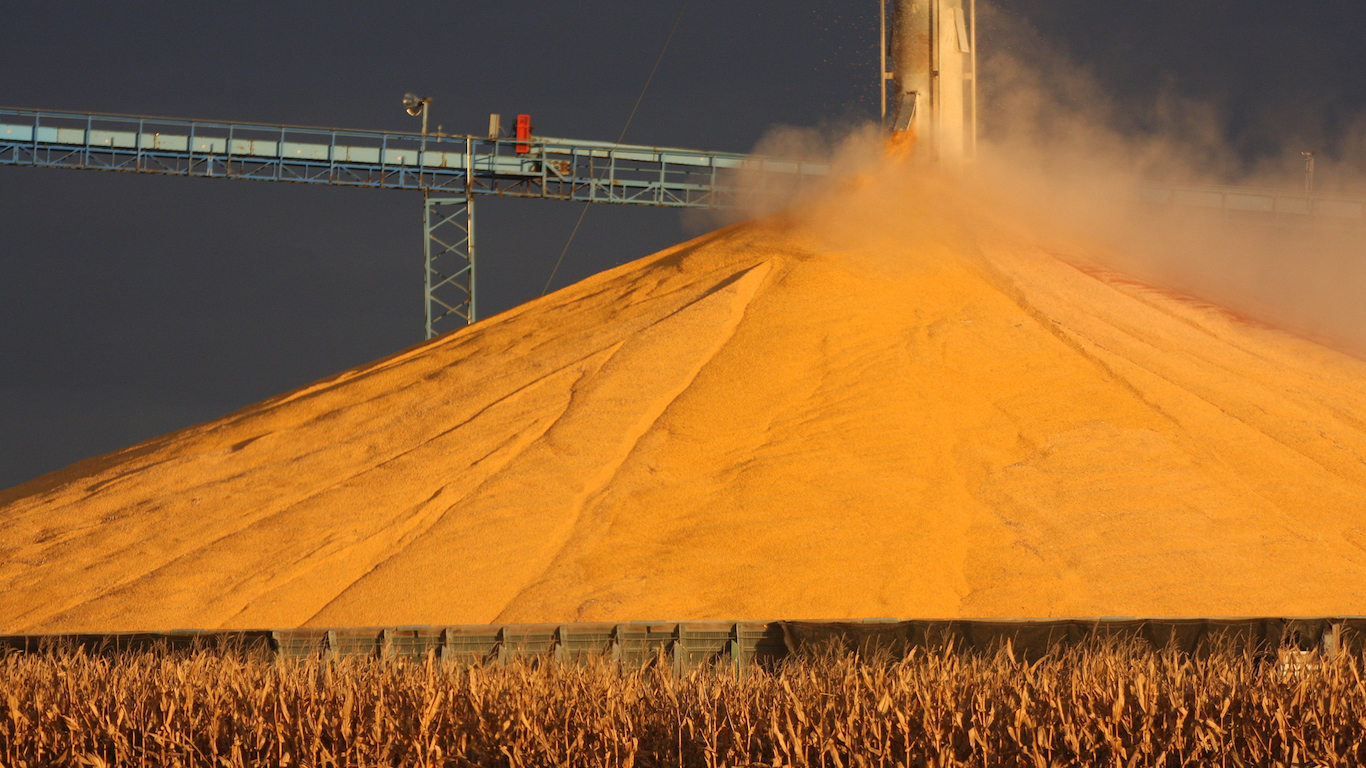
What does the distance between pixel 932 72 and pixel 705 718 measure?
1930 cm

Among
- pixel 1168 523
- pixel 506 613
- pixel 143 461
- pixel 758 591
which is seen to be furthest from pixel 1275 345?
pixel 143 461

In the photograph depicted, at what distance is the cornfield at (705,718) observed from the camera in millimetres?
7520

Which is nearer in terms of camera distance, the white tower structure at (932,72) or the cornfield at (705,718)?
the cornfield at (705,718)

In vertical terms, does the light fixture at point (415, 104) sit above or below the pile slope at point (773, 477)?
above

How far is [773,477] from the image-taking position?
16.5m

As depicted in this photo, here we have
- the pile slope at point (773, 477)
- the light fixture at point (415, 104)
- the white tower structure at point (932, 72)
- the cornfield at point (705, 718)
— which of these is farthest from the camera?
the light fixture at point (415, 104)

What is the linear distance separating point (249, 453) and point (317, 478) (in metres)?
2.07

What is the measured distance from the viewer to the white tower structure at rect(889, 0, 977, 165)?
24750 mm

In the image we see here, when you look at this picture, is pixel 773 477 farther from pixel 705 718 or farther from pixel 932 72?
pixel 932 72

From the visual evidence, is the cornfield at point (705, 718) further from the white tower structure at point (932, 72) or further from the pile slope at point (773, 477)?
the white tower structure at point (932, 72)

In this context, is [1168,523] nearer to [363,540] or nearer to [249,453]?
[363,540]

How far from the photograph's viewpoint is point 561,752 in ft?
26.0

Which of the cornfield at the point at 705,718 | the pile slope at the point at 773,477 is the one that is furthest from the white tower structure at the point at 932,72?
the cornfield at the point at 705,718

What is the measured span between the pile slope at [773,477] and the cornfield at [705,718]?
501 centimetres
